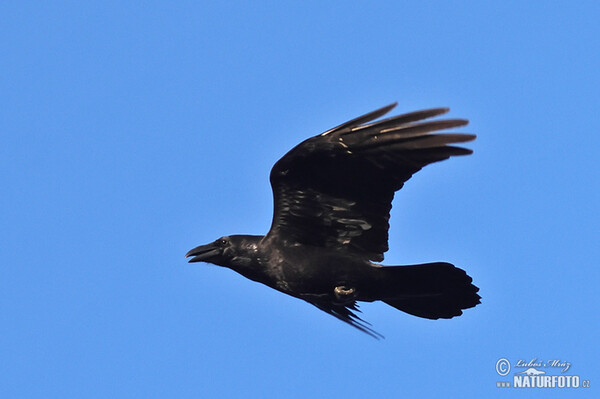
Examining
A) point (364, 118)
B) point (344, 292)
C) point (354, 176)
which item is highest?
point (364, 118)

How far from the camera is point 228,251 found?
568 inches

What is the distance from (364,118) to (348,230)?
5.27 feet

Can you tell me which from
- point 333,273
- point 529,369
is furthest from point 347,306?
point 529,369

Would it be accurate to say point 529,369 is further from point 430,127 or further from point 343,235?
A: point 430,127

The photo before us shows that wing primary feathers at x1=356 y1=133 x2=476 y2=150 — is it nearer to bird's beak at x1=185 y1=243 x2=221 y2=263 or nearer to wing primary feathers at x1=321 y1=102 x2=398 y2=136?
wing primary feathers at x1=321 y1=102 x2=398 y2=136

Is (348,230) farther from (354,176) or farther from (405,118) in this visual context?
(405,118)

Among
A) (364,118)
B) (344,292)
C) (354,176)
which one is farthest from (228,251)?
(364,118)

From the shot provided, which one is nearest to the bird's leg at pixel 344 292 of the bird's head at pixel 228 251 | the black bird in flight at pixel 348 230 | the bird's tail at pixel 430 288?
the black bird in flight at pixel 348 230

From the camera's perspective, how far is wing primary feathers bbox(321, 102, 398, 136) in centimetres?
1237

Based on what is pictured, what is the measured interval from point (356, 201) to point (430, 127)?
1.47 metres

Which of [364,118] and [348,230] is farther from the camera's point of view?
[348,230]

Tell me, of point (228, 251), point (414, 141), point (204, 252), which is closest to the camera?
point (414, 141)

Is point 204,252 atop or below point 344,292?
atop

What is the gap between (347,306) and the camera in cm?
1435
